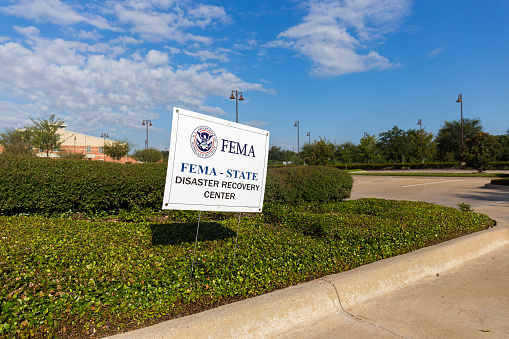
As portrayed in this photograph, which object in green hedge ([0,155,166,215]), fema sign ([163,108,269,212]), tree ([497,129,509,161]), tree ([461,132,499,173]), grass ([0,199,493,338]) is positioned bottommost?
grass ([0,199,493,338])

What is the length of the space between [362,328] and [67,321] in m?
2.50

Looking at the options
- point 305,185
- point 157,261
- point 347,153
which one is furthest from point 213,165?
point 347,153

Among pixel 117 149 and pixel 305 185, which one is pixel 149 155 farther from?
pixel 305 185

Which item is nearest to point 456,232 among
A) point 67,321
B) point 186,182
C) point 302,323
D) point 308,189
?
point 308,189

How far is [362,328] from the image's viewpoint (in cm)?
310

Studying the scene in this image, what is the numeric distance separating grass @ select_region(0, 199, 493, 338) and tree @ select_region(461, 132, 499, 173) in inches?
1014

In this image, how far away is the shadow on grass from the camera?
4.65 metres

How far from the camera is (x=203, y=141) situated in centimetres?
350

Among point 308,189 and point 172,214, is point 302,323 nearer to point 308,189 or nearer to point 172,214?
point 172,214

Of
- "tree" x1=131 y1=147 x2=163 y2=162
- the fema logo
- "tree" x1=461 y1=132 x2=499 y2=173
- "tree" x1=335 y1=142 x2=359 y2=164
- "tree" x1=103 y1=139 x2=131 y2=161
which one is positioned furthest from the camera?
"tree" x1=335 y1=142 x2=359 y2=164

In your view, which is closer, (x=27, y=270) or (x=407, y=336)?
(x=407, y=336)

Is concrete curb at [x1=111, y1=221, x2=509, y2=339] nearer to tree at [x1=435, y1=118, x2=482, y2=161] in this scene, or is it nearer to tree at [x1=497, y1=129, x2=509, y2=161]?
tree at [x1=435, y1=118, x2=482, y2=161]

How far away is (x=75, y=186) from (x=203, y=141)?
143 inches

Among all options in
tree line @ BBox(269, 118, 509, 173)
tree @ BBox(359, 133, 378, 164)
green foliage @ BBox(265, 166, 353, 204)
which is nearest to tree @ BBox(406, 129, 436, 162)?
tree line @ BBox(269, 118, 509, 173)
